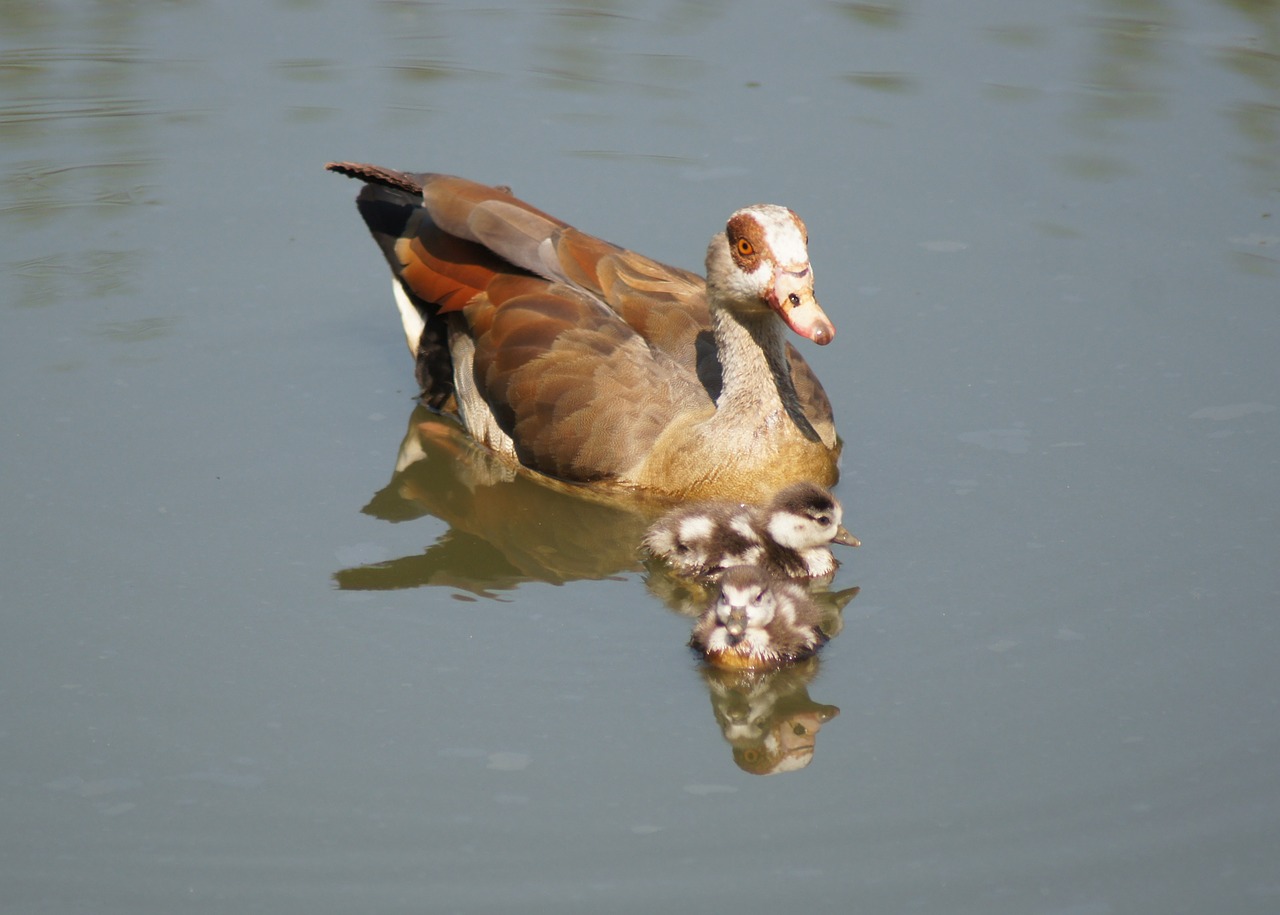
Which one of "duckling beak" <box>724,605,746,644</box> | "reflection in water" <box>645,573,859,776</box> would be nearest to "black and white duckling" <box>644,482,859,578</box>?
"reflection in water" <box>645,573,859,776</box>

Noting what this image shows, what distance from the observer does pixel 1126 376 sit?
792cm

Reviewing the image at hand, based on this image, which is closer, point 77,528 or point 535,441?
point 77,528

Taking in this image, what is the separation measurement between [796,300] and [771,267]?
0.18m

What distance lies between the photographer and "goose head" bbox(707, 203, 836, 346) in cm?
654

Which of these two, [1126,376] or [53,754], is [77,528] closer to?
[53,754]

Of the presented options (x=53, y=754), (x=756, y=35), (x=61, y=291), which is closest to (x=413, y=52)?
(x=756, y=35)

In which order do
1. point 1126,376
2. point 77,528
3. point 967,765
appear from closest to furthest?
point 967,765
point 77,528
point 1126,376

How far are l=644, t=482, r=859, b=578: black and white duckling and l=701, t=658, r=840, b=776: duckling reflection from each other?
1.85ft

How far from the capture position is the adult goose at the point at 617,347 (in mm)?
7031

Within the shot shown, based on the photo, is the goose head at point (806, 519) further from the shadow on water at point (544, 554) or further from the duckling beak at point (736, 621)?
the duckling beak at point (736, 621)

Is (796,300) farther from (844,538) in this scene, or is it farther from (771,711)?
(771,711)

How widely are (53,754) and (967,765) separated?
3004mm

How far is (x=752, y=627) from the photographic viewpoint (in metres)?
5.89

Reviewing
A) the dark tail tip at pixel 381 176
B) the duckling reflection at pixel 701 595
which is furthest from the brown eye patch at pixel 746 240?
the dark tail tip at pixel 381 176
